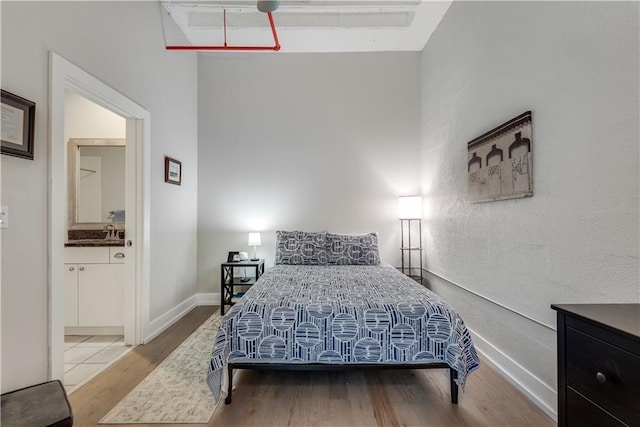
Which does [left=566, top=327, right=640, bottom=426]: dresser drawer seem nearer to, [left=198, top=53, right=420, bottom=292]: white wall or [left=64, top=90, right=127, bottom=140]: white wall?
[left=198, top=53, right=420, bottom=292]: white wall

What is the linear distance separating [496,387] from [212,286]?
3.30 meters

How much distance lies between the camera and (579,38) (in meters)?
1.56

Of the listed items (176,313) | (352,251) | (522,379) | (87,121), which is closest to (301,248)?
(352,251)

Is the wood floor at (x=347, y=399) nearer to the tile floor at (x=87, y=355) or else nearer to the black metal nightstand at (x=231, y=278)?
the tile floor at (x=87, y=355)

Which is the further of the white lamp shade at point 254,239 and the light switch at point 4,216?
the white lamp shade at point 254,239

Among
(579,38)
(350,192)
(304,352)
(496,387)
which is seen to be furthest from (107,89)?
(496,387)

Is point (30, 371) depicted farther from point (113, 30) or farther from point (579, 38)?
point (579, 38)

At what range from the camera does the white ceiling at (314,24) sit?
3145 millimetres

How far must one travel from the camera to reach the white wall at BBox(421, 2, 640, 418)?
1.36 meters

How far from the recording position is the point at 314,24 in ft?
11.2

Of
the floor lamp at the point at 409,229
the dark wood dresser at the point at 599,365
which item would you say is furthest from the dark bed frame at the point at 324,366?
the floor lamp at the point at 409,229

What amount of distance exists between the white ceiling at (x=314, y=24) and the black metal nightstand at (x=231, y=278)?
102 inches

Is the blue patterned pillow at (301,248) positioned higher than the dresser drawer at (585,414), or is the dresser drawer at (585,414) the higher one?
the blue patterned pillow at (301,248)

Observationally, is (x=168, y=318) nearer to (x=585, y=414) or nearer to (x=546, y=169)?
(x=585, y=414)
